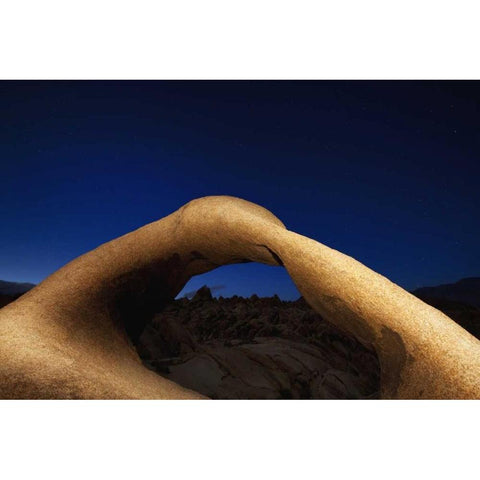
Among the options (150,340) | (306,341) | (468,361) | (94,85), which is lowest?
(306,341)

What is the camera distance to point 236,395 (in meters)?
4.83

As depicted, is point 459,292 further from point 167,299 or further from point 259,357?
point 167,299

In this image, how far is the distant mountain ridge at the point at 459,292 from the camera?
7309 mm

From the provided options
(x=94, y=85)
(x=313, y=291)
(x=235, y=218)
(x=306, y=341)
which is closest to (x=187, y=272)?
(x=235, y=218)

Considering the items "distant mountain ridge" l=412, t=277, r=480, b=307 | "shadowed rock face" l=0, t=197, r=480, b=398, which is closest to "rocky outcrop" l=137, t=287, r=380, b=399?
"shadowed rock face" l=0, t=197, r=480, b=398

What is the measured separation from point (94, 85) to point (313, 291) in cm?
344

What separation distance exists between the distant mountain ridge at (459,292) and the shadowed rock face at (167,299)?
533cm

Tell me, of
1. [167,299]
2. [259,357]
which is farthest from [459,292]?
[167,299]

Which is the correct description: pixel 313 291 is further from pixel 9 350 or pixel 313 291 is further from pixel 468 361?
pixel 9 350

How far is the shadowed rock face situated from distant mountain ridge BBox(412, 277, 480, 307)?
17.5 ft

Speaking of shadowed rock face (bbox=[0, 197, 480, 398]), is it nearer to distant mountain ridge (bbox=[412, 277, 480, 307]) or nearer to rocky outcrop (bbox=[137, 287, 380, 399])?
rocky outcrop (bbox=[137, 287, 380, 399])

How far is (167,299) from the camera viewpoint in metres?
5.15

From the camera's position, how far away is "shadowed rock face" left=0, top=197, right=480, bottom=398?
2.50m

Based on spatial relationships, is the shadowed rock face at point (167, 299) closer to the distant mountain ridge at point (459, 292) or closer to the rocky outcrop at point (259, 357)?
the rocky outcrop at point (259, 357)
